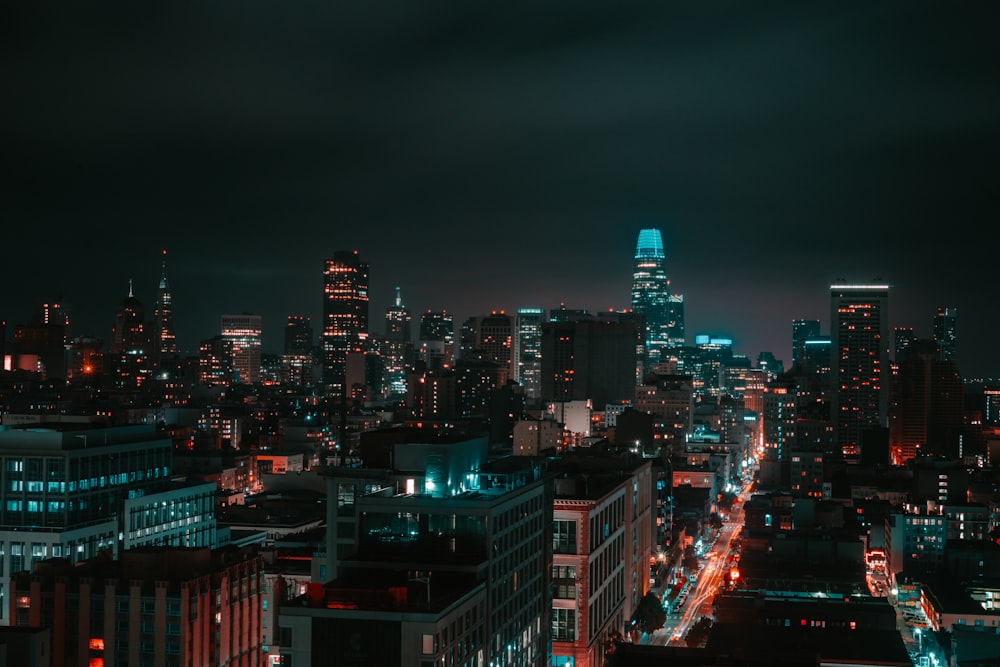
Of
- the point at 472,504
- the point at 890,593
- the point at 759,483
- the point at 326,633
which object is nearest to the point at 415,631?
the point at 326,633

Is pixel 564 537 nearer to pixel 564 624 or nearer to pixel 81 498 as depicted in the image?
pixel 564 624

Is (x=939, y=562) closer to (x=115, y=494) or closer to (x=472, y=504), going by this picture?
(x=115, y=494)

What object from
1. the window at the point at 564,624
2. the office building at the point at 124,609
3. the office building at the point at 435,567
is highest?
the office building at the point at 435,567

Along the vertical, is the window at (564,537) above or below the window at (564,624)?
above

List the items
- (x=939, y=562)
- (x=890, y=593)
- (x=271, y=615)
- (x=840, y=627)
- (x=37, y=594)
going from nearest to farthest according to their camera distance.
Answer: (x=37, y=594), (x=271, y=615), (x=840, y=627), (x=890, y=593), (x=939, y=562)

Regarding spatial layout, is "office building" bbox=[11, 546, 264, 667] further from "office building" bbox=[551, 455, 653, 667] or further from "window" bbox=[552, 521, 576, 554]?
"window" bbox=[552, 521, 576, 554]

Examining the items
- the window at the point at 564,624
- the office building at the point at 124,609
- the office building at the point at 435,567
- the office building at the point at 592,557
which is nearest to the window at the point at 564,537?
the office building at the point at 592,557

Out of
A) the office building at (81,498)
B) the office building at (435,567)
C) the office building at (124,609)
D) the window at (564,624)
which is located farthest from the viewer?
the office building at (81,498)

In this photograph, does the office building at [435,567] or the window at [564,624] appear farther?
the window at [564,624]

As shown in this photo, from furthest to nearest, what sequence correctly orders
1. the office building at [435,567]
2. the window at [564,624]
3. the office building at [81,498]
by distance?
the office building at [81,498], the window at [564,624], the office building at [435,567]

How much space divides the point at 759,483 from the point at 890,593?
84.8 meters

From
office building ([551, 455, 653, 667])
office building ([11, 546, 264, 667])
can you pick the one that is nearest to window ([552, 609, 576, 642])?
office building ([551, 455, 653, 667])

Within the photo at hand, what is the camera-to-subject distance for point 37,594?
4634 cm

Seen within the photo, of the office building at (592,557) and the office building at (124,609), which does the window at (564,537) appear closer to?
the office building at (592,557)
